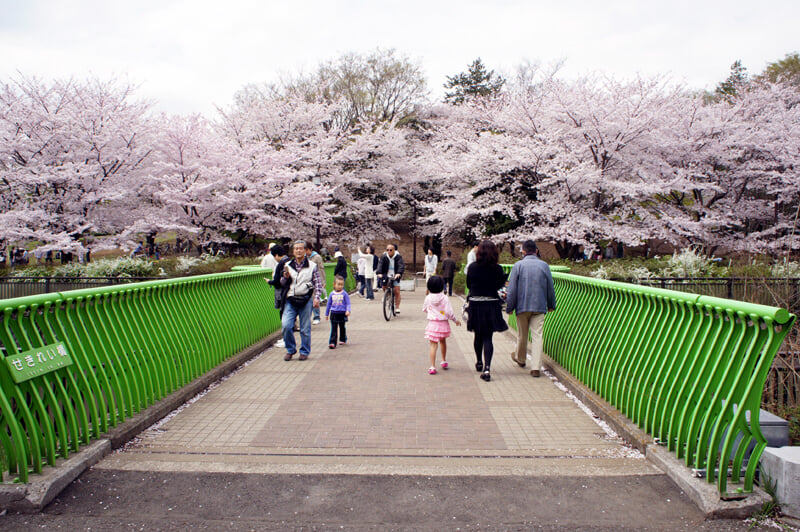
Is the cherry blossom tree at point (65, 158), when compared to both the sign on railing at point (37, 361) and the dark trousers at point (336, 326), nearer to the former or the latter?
the dark trousers at point (336, 326)

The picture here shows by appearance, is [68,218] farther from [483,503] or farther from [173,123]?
[483,503]

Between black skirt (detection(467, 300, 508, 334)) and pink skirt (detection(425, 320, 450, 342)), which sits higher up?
black skirt (detection(467, 300, 508, 334))

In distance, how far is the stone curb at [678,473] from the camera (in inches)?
133

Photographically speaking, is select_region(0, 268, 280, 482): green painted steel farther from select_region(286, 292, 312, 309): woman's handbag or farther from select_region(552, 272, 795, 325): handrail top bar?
select_region(552, 272, 795, 325): handrail top bar

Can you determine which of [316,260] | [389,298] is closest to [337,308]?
[316,260]

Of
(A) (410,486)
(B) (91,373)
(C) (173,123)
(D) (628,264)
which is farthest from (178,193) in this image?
(A) (410,486)

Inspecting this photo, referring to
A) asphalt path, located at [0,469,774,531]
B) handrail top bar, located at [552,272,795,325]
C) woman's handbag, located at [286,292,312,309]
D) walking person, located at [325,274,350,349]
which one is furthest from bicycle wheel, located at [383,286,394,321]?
asphalt path, located at [0,469,774,531]

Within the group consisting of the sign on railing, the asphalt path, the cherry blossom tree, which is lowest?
the asphalt path

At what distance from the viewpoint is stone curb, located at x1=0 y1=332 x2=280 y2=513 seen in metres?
3.47

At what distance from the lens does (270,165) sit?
2906 cm

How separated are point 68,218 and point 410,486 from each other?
2461 cm

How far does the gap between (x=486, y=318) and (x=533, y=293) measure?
26.3 inches

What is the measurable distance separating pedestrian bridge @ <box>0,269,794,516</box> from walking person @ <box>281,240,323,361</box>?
93 cm

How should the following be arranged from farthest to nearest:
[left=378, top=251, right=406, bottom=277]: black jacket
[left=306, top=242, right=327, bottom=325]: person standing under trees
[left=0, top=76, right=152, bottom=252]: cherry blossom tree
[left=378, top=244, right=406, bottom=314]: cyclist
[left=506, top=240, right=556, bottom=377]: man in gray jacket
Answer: [left=0, top=76, right=152, bottom=252]: cherry blossom tree → [left=378, top=251, right=406, bottom=277]: black jacket → [left=378, top=244, right=406, bottom=314]: cyclist → [left=306, top=242, right=327, bottom=325]: person standing under trees → [left=506, top=240, right=556, bottom=377]: man in gray jacket
